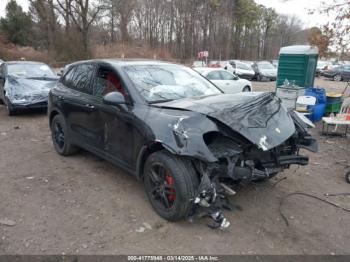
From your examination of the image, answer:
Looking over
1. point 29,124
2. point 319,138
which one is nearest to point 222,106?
point 319,138

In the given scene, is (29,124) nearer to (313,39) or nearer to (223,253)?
(223,253)

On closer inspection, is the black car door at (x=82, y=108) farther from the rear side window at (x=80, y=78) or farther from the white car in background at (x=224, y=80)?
the white car in background at (x=224, y=80)

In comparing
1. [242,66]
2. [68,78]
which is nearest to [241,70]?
[242,66]

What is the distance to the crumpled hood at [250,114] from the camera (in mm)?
3164

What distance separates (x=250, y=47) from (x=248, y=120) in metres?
56.1

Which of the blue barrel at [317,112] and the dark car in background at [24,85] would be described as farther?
the dark car in background at [24,85]

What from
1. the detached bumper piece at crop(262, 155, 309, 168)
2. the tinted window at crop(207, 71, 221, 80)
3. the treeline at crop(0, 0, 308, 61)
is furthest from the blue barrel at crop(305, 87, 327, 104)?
the treeline at crop(0, 0, 308, 61)

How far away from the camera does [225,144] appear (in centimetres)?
328

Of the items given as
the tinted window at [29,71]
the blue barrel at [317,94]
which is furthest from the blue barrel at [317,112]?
the tinted window at [29,71]

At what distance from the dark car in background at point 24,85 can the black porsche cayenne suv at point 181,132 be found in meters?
4.91

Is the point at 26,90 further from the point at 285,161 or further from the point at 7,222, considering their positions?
the point at 285,161

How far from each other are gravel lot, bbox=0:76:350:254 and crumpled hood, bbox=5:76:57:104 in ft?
13.2

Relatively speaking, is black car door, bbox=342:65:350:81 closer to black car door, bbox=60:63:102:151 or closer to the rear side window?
the rear side window

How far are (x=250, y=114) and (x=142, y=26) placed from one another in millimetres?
43315
